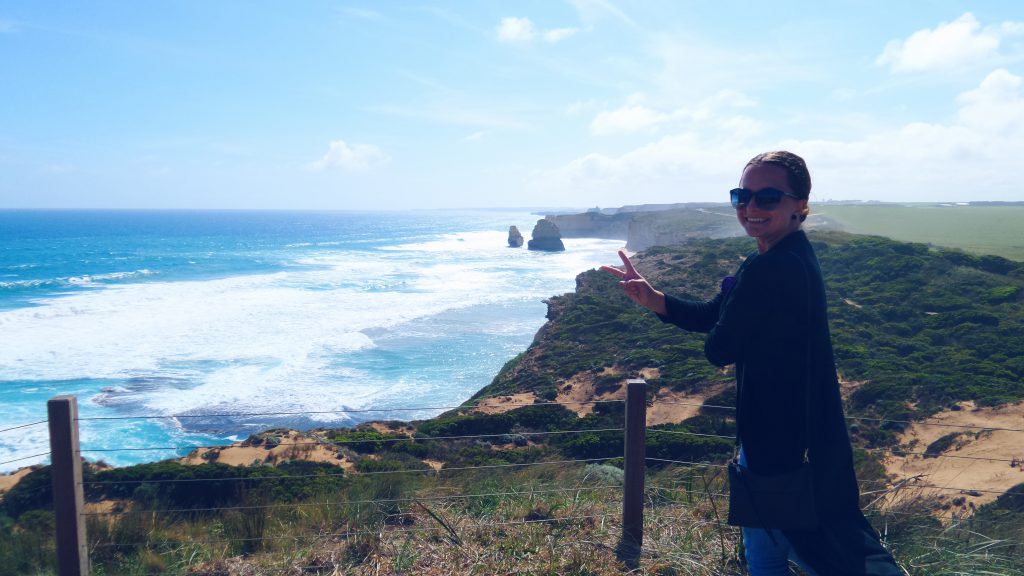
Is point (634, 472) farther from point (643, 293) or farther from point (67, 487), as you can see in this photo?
point (67, 487)

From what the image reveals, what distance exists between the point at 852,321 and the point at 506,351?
38.2 feet

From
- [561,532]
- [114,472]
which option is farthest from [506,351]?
[561,532]

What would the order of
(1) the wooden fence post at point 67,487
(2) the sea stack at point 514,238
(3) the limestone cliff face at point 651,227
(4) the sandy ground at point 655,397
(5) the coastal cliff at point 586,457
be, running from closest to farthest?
(1) the wooden fence post at point 67,487 < (5) the coastal cliff at point 586,457 < (4) the sandy ground at point 655,397 < (3) the limestone cliff face at point 651,227 < (2) the sea stack at point 514,238

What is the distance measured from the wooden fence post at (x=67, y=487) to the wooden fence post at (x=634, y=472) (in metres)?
2.67

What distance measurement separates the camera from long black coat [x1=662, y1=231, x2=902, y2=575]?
1867mm

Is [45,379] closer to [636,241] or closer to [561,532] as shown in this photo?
[561,532]

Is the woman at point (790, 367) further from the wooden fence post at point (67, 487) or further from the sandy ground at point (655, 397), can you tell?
the sandy ground at point (655, 397)

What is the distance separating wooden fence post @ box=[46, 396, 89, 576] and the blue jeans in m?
2.96

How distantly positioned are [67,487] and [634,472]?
2827 mm

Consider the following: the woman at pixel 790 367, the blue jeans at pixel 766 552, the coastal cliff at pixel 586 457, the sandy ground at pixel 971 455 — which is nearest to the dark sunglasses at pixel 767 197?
the woman at pixel 790 367

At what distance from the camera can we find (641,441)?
354cm

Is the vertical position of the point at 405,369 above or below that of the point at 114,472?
below

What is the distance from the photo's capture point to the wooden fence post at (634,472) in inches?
136

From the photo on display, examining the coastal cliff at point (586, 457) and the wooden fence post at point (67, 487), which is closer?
the wooden fence post at point (67, 487)
